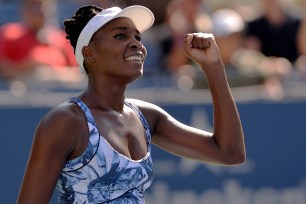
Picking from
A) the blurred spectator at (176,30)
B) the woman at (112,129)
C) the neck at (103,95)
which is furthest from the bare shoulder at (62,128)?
the blurred spectator at (176,30)

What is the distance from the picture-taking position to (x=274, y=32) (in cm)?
814

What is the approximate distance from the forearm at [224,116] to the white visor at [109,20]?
341 millimetres

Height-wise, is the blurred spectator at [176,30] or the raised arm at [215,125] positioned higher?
the raised arm at [215,125]

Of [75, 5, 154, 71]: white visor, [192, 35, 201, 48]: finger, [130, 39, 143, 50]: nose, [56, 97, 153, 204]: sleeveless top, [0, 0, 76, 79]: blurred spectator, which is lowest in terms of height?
[0, 0, 76, 79]: blurred spectator

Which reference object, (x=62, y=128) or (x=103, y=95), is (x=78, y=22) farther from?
(x=62, y=128)

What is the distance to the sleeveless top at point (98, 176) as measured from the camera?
11.7 ft

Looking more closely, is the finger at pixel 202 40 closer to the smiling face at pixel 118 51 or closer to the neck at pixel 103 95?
the smiling face at pixel 118 51

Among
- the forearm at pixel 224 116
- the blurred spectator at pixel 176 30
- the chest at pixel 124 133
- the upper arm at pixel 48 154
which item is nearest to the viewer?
the upper arm at pixel 48 154

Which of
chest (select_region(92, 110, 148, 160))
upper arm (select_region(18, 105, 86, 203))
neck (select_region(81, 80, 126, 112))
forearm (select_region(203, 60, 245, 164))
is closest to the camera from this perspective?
upper arm (select_region(18, 105, 86, 203))

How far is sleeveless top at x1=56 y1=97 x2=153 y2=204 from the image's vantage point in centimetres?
355

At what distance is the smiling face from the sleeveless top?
0.21 m

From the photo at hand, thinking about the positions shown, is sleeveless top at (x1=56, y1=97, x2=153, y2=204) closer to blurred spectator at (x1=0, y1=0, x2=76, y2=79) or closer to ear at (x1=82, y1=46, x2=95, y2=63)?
ear at (x1=82, y1=46, x2=95, y2=63)

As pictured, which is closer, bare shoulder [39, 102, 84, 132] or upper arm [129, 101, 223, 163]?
bare shoulder [39, 102, 84, 132]

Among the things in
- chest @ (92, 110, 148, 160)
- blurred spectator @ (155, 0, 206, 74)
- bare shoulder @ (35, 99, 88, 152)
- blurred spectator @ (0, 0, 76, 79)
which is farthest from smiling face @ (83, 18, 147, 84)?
blurred spectator @ (155, 0, 206, 74)
